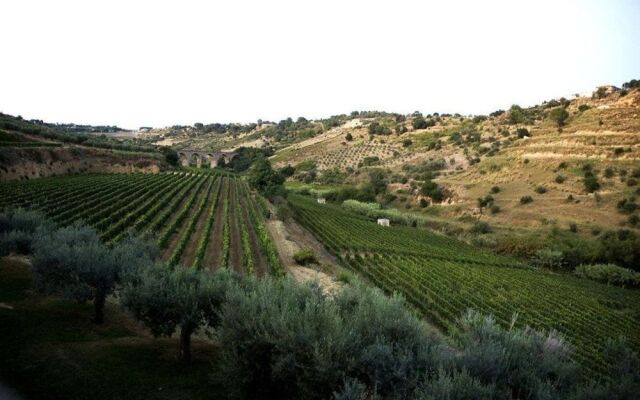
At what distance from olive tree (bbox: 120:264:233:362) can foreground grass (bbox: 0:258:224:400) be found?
1211 mm

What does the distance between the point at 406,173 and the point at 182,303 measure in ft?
351

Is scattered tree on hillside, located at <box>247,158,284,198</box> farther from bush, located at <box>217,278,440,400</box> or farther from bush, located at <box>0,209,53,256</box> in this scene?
bush, located at <box>217,278,440,400</box>

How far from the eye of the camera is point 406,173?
389 feet

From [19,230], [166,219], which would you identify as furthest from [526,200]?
[19,230]

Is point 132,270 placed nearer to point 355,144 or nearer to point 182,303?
point 182,303

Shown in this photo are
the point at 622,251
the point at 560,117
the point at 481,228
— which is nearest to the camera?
the point at 622,251

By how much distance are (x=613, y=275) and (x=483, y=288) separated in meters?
27.8

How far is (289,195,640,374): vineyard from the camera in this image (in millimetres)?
32719

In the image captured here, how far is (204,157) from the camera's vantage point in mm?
164000

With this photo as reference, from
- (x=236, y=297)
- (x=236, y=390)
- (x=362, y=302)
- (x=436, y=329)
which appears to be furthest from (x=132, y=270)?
(x=436, y=329)

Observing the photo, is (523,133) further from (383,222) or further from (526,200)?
(383,222)

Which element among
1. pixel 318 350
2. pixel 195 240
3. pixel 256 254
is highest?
pixel 318 350

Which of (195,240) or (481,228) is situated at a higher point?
(195,240)

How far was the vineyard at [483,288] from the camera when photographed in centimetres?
3272
